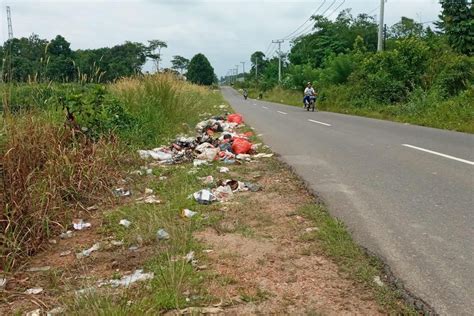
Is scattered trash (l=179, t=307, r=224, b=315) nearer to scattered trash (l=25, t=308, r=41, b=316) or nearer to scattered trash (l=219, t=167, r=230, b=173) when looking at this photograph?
scattered trash (l=25, t=308, r=41, b=316)

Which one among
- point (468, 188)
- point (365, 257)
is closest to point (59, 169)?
point (365, 257)

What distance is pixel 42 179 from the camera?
15.7ft

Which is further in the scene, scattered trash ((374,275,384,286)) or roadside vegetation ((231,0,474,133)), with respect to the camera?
roadside vegetation ((231,0,474,133))

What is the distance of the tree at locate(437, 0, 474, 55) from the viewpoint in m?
29.2

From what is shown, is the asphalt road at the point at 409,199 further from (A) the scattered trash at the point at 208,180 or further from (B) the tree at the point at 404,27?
(B) the tree at the point at 404,27

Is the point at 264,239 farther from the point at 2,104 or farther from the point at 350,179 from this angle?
the point at 2,104

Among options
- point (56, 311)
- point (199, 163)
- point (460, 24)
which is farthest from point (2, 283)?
point (460, 24)

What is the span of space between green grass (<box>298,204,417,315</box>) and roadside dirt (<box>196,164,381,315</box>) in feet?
0.22

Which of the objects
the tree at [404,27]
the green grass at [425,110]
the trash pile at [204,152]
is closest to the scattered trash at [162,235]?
the trash pile at [204,152]

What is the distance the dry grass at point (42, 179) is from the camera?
13.0ft

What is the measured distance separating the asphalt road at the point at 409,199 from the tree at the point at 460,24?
73.2 feet

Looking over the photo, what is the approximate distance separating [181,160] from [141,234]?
3744 mm

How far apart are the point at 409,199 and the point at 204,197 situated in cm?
243

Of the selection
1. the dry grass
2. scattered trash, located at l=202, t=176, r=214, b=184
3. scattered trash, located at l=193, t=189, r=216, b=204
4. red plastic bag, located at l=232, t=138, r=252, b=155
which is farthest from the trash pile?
scattered trash, located at l=193, t=189, r=216, b=204
